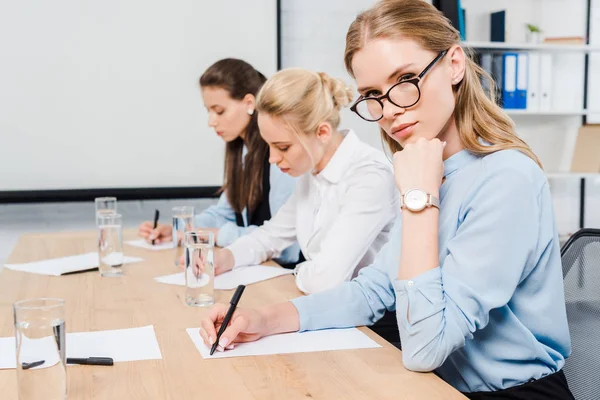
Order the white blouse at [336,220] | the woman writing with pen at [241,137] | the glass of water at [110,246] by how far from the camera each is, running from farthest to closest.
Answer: the woman writing with pen at [241,137], the glass of water at [110,246], the white blouse at [336,220]

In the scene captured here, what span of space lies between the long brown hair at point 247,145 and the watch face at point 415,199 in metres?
1.38

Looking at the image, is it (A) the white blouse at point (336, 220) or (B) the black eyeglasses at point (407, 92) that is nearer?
(B) the black eyeglasses at point (407, 92)

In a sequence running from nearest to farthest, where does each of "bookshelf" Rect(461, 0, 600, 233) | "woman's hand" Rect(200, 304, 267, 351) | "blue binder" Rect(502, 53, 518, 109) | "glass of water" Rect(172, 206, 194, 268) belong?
"woman's hand" Rect(200, 304, 267, 351) < "glass of water" Rect(172, 206, 194, 268) < "blue binder" Rect(502, 53, 518, 109) < "bookshelf" Rect(461, 0, 600, 233)

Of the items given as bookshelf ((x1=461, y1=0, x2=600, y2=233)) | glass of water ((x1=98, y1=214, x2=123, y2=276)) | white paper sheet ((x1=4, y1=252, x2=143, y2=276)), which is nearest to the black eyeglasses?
glass of water ((x1=98, y1=214, x2=123, y2=276))

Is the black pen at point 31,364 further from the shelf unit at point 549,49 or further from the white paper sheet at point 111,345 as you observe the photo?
the shelf unit at point 549,49

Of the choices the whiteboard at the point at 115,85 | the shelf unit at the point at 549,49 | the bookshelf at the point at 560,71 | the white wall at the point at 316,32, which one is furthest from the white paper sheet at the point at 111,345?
the bookshelf at the point at 560,71

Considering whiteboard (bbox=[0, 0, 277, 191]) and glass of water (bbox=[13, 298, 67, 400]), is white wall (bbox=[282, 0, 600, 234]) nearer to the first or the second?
whiteboard (bbox=[0, 0, 277, 191])

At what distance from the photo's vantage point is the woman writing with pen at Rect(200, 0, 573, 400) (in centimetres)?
104

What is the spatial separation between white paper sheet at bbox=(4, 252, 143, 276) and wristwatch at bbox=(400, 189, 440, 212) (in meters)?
1.09

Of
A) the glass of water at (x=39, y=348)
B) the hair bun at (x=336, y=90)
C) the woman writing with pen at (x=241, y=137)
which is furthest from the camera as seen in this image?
the woman writing with pen at (x=241, y=137)

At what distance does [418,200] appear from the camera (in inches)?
43.2

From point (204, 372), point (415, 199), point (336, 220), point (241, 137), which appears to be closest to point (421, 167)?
point (415, 199)

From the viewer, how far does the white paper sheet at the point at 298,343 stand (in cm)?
113

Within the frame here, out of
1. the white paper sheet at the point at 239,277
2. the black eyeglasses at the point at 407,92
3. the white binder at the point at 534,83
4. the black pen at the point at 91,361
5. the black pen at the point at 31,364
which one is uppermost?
the white binder at the point at 534,83
